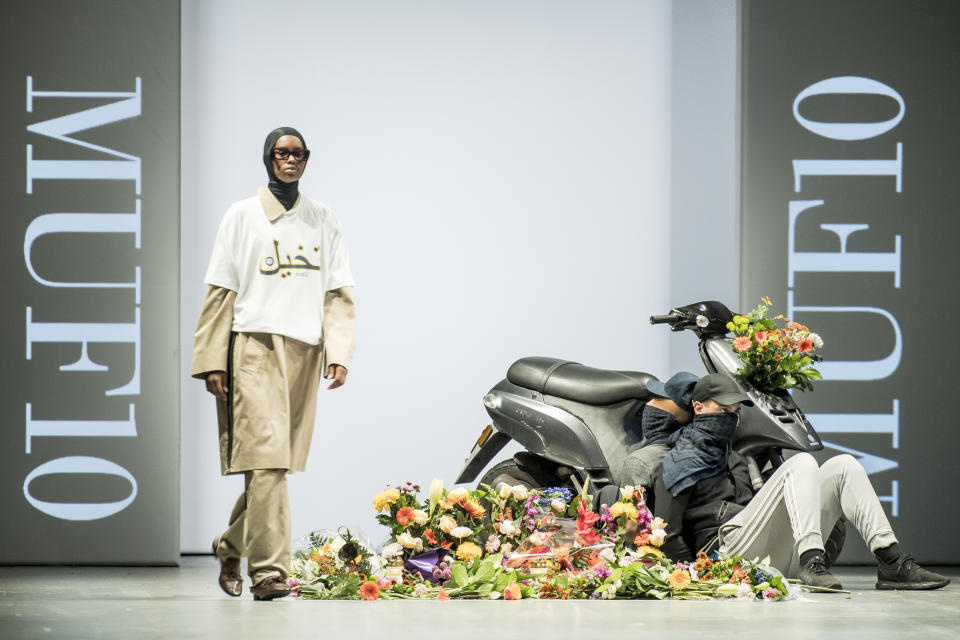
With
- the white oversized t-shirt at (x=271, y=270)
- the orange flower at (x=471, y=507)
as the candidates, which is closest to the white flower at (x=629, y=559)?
the orange flower at (x=471, y=507)

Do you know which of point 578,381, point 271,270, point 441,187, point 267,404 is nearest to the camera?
point 267,404

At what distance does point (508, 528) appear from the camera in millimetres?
4098

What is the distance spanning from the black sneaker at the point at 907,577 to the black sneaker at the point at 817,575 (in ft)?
0.93

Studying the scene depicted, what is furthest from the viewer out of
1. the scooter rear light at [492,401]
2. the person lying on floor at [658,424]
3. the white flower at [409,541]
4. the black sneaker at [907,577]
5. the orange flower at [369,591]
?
the scooter rear light at [492,401]

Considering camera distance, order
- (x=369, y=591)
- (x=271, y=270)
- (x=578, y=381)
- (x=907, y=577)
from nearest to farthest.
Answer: (x=369, y=591) < (x=271, y=270) < (x=907, y=577) < (x=578, y=381)

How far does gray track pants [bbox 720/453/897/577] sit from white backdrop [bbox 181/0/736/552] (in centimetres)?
172

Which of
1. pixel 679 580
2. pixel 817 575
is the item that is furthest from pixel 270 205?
pixel 817 575

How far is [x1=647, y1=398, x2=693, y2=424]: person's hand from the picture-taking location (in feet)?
14.2

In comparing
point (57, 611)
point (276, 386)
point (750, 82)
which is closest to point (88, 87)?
point (276, 386)

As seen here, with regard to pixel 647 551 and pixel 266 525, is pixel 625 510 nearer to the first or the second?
pixel 647 551

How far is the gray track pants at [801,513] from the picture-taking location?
3.94 meters

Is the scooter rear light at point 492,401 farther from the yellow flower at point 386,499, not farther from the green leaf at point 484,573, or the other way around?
the green leaf at point 484,573

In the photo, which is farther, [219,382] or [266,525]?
[219,382]

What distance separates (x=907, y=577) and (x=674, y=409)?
96 cm
